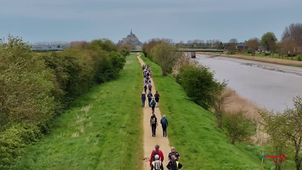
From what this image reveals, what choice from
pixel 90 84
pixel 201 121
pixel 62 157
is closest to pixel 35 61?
pixel 62 157

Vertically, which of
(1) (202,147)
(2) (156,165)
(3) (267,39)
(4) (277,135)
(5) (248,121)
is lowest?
(5) (248,121)

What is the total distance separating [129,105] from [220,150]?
13950mm

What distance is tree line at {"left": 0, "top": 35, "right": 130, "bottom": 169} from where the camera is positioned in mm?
15961

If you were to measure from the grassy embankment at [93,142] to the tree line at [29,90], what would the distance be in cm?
107

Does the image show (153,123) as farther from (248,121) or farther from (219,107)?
(219,107)

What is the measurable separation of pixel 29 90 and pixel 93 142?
16.2ft

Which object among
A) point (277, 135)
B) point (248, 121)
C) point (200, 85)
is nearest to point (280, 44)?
point (200, 85)

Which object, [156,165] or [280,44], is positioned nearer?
[156,165]

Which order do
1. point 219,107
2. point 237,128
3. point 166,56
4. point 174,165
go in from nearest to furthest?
point 174,165, point 237,128, point 219,107, point 166,56

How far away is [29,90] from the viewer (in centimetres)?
1994

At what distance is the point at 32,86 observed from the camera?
2098 cm

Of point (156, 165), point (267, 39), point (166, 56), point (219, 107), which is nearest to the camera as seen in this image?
point (156, 165)

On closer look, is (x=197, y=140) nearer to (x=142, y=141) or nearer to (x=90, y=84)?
(x=142, y=141)

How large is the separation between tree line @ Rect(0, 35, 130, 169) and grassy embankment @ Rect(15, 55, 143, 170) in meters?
1.07
